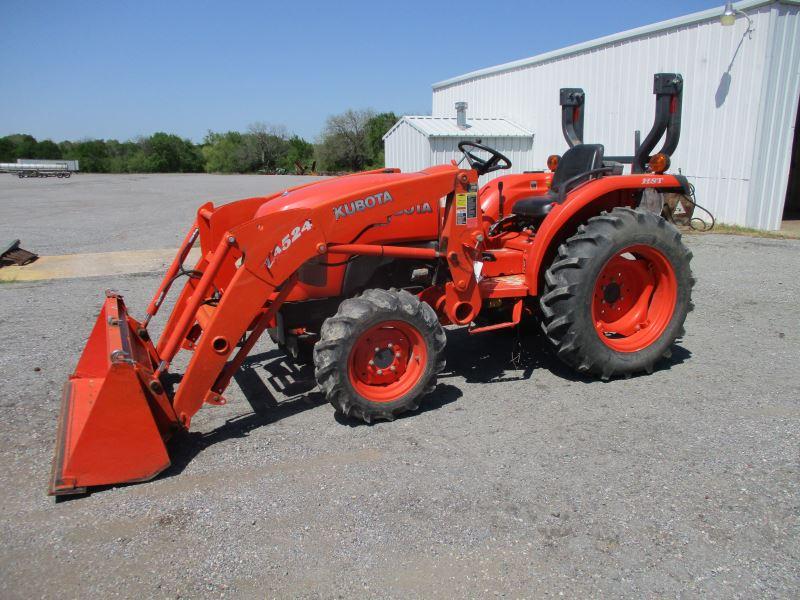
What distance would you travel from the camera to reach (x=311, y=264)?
157 inches

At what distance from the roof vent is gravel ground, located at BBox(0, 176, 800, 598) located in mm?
11094

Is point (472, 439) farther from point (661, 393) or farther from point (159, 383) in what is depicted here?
point (159, 383)

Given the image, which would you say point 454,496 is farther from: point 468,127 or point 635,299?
point 468,127

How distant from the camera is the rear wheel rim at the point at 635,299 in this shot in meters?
4.57

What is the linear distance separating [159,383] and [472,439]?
1765 millimetres

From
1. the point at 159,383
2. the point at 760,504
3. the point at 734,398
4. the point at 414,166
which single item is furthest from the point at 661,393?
the point at 414,166

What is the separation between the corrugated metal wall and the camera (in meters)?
14.6

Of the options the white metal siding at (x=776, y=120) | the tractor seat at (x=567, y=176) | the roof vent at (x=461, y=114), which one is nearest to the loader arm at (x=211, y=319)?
the tractor seat at (x=567, y=176)

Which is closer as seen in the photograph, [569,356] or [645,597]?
[645,597]

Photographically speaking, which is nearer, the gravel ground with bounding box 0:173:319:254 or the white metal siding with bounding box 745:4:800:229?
the white metal siding with bounding box 745:4:800:229

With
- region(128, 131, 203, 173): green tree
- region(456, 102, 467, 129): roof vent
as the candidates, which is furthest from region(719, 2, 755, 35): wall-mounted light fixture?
region(128, 131, 203, 173): green tree

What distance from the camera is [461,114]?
14969mm

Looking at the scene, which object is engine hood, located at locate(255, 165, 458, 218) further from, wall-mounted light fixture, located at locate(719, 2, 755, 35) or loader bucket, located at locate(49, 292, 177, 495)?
wall-mounted light fixture, located at locate(719, 2, 755, 35)

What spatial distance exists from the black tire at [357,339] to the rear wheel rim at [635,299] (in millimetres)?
1369
